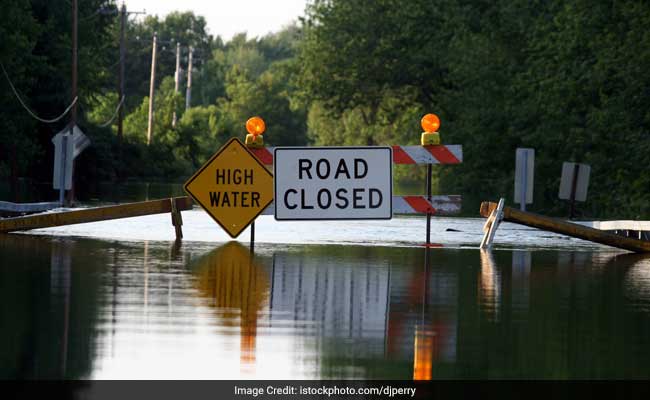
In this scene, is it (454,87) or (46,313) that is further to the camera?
(454,87)

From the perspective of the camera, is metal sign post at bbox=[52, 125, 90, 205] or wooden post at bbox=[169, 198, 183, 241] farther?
metal sign post at bbox=[52, 125, 90, 205]

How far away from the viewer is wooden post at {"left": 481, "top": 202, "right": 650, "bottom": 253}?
20.1 meters

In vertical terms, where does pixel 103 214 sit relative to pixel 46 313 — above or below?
above

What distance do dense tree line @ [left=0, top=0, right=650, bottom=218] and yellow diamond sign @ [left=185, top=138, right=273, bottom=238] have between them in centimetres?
2228

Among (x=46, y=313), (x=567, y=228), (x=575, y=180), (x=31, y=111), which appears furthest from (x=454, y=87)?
Result: (x=46, y=313)

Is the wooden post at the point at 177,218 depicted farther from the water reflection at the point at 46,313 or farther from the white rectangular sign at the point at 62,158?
the white rectangular sign at the point at 62,158

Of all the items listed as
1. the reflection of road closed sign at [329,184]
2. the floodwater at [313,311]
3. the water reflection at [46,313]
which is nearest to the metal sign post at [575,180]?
the floodwater at [313,311]

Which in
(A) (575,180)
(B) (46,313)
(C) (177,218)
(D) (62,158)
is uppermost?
(D) (62,158)

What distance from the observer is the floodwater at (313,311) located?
356 inches

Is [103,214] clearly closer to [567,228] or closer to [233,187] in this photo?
[233,187]

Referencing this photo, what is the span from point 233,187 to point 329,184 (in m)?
1.19

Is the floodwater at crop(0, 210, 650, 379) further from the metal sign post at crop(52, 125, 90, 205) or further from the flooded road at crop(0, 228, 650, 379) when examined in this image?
the metal sign post at crop(52, 125, 90, 205)

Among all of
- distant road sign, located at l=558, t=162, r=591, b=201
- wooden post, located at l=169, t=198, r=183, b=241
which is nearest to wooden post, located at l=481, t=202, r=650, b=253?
wooden post, located at l=169, t=198, r=183, b=241

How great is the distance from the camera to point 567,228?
20.5 meters
